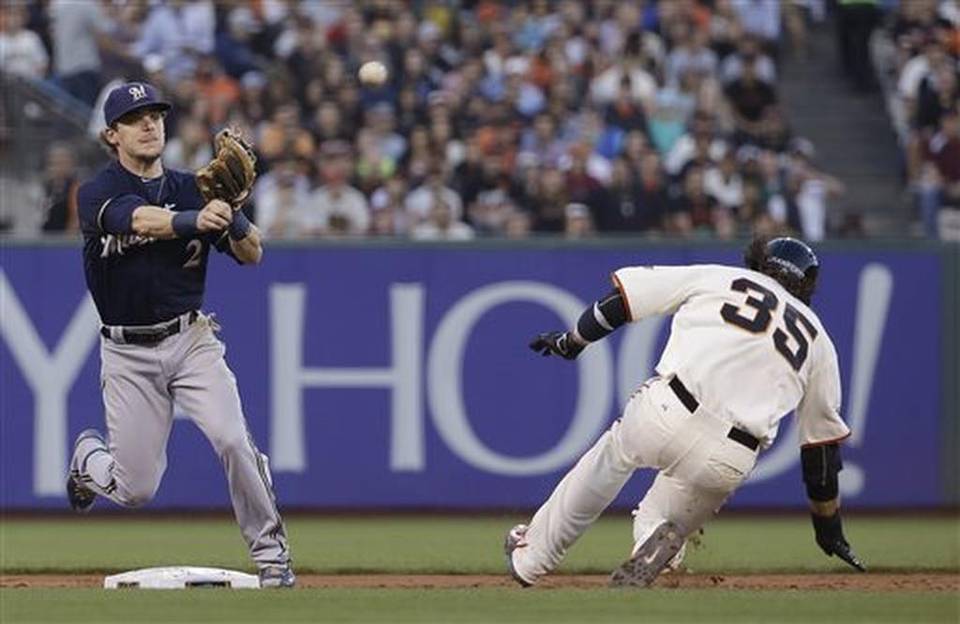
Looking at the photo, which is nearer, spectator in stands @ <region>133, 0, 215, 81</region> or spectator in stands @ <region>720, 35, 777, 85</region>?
spectator in stands @ <region>133, 0, 215, 81</region>

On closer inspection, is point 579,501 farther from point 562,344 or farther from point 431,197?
point 431,197

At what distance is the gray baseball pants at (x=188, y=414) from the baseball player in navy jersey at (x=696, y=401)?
3.59ft

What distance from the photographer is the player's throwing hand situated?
30.6 feet

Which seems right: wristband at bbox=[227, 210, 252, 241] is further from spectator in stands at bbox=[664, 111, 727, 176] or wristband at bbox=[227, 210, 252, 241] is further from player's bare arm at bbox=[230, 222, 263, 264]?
spectator in stands at bbox=[664, 111, 727, 176]

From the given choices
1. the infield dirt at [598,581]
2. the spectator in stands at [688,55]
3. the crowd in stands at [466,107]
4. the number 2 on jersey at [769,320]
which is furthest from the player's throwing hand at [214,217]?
the spectator in stands at [688,55]

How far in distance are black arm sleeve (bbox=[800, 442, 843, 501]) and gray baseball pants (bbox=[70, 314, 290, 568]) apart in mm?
2302

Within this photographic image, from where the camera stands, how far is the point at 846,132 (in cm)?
2008

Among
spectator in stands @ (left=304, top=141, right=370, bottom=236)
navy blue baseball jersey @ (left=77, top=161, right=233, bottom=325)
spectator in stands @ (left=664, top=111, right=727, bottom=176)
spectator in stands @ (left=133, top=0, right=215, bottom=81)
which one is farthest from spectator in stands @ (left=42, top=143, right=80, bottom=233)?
navy blue baseball jersey @ (left=77, top=161, right=233, bottom=325)

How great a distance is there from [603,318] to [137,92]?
226 cm

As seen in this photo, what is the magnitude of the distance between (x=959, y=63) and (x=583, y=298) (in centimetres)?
572

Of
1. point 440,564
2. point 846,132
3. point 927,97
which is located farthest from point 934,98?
point 440,564

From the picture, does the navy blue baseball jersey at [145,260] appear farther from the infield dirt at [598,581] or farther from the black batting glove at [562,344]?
the black batting glove at [562,344]

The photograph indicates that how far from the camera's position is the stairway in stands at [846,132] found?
19344 mm

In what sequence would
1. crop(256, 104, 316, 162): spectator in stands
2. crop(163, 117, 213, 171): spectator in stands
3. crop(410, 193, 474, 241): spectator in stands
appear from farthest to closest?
1. crop(163, 117, 213, 171): spectator in stands
2. crop(256, 104, 316, 162): spectator in stands
3. crop(410, 193, 474, 241): spectator in stands
